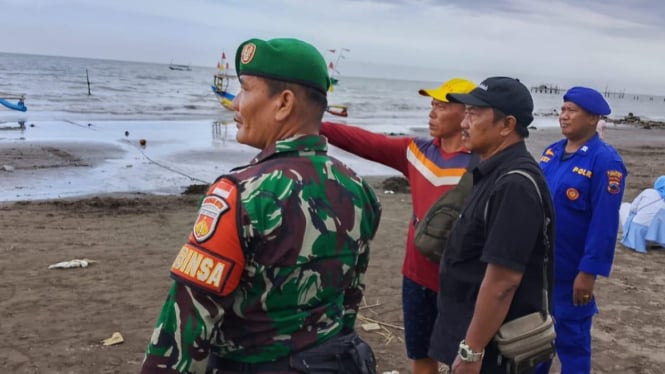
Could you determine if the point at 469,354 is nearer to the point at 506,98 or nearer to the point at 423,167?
the point at 506,98

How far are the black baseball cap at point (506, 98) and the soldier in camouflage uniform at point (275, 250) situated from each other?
1023mm

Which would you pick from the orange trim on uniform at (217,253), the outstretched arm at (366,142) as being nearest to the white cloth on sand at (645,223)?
the outstretched arm at (366,142)

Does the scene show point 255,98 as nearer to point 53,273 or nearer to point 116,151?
point 53,273


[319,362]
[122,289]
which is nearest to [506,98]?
[319,362]

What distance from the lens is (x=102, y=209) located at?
10422 mm

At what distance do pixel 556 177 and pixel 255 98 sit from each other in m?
2.66

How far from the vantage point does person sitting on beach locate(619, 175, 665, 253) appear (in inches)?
316

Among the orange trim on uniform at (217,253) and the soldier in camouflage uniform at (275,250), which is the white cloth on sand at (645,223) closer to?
the soldier in camouflage uniform at (275,250)

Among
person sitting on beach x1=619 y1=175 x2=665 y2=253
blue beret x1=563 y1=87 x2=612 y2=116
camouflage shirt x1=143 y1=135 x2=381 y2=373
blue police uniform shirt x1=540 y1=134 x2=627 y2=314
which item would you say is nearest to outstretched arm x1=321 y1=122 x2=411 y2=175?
blue police uniform shirt x1=540 y1=134 x2=627 y2=314

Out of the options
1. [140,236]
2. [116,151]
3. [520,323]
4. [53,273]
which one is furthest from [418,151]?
[116,151]

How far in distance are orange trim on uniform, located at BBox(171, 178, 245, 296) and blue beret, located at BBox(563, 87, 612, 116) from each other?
2985mm

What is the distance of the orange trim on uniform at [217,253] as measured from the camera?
1.49 meters

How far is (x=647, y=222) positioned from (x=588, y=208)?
5164 millimetres

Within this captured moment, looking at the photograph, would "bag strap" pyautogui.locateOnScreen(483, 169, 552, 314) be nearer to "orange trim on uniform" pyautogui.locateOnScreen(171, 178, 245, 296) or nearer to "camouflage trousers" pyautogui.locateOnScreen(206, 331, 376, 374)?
"camouflage trousers" pyautogui.locateOnScreen(206, 331, 376, 374)
